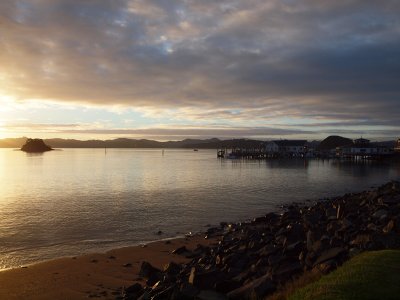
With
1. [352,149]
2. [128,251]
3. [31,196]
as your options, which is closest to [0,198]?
[31,196]

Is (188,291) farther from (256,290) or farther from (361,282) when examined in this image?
(361,282)

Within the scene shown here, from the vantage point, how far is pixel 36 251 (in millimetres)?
21406

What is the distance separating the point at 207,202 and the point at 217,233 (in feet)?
48.5

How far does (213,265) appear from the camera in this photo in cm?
1542

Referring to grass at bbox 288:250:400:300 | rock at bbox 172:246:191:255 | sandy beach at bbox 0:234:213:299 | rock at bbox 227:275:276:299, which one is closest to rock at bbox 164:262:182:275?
sandy beach at bbox 0:234:213:299

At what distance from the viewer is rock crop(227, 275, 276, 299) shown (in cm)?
1020

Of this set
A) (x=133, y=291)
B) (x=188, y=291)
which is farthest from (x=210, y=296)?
(x=133, y=291)

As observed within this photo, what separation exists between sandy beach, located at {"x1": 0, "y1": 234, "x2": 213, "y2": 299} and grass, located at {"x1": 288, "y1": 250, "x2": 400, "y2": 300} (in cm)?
762

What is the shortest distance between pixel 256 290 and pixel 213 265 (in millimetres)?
5279

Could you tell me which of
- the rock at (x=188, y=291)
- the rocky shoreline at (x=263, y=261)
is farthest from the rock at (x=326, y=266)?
the rock at (x=188, y=291)

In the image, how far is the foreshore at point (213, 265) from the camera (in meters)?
11.5

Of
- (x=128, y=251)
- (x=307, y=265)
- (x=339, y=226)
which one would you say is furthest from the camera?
(x=128, y=251)

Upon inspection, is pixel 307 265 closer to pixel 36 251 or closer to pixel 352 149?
pixel 36 251

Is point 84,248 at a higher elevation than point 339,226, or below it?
below
